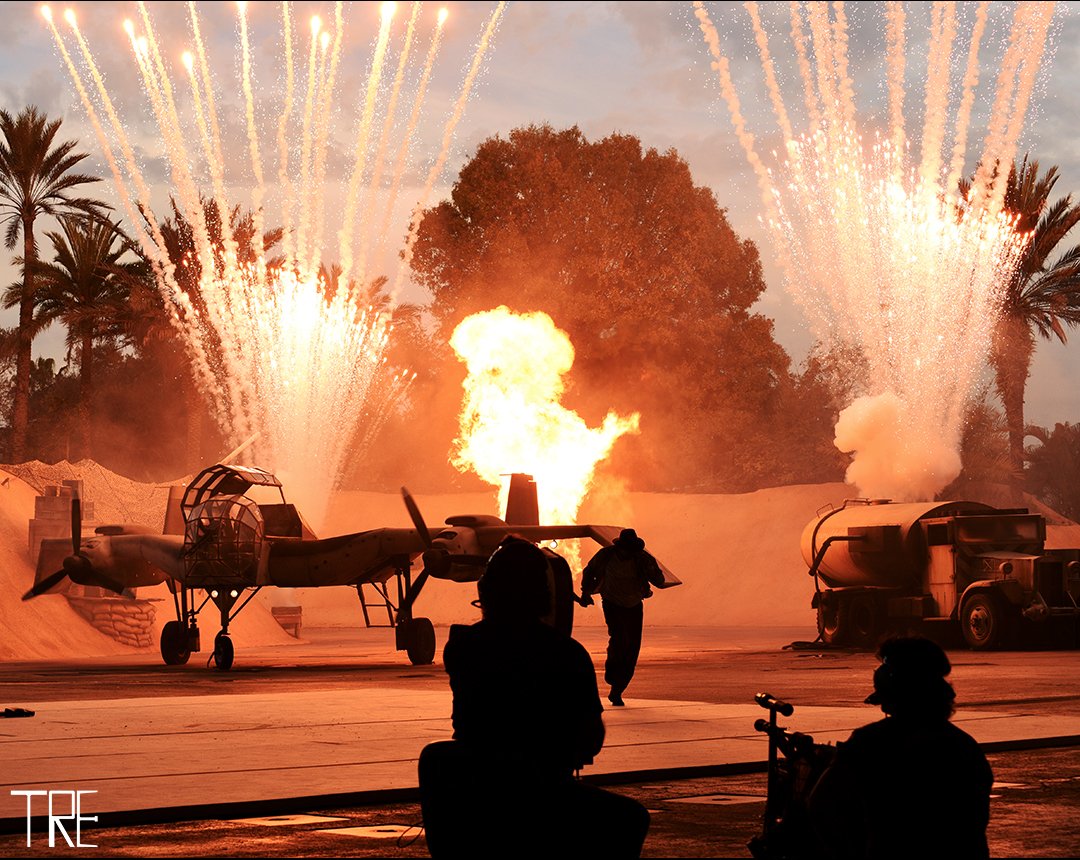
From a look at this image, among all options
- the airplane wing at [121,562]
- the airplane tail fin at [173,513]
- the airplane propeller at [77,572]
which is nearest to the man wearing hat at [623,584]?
the airplane wing at [121,562]

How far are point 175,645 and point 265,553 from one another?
2320 millimetres

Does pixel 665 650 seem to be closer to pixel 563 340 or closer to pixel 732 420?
pixel 563 340

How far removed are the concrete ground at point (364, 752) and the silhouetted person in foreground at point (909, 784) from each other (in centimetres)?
262

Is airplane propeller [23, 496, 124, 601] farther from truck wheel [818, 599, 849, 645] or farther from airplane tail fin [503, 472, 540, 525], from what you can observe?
truck wheel [818, 599, 849, 645]

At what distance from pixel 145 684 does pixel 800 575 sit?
33551 mm

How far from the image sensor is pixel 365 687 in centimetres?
2116

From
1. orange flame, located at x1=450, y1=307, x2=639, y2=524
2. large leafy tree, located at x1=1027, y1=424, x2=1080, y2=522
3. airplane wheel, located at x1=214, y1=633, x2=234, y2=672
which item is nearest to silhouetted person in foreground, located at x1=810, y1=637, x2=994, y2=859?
airplane wheel, located at x1=214, y1=633, x2=234, y2=672

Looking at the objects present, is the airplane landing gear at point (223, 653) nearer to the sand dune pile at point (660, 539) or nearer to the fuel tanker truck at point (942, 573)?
the sand dune pile at point (660, 539)

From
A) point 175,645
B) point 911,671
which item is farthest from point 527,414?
point 911,671

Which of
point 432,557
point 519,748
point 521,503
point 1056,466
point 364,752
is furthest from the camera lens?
point 1056,466

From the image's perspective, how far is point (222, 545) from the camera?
2714 cm

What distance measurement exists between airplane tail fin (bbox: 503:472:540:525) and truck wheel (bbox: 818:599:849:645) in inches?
284

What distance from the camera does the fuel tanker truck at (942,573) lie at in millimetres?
29234

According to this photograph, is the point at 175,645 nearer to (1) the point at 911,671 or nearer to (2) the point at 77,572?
(2) the point at 77,572
